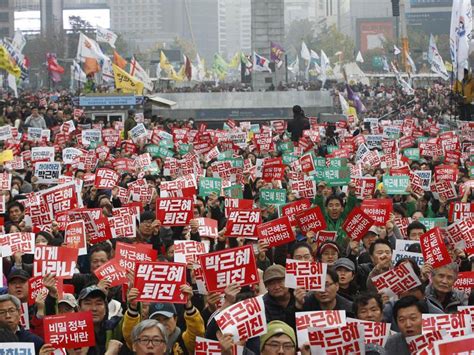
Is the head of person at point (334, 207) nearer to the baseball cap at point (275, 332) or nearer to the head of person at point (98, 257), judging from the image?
the head of person at point (98, 257)

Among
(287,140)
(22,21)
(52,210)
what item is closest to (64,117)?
(287,140)

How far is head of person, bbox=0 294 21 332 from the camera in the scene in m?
8.12

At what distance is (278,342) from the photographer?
7281 millimetres

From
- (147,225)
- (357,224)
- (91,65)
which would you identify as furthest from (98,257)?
(91,65)

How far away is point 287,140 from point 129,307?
18.8m

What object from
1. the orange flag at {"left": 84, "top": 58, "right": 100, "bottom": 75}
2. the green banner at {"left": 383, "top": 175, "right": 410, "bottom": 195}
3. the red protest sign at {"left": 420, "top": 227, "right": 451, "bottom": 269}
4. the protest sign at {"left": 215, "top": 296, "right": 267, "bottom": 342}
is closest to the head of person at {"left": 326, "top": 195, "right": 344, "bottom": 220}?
the green banner at {"left": 383, "top": 175, "right": 410, "bottom": 195}

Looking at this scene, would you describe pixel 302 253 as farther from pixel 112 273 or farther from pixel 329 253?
pixel 112 273

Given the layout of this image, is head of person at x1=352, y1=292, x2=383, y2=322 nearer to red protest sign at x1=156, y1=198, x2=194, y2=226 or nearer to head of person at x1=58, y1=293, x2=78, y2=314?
head of person at x1=58, y1=293, x2=78, y2=314

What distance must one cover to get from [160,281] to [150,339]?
1.34 m

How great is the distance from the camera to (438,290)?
31.7 feet

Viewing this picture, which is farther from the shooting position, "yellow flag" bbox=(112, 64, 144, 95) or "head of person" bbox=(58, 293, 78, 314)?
"yellow flag" bbox=(112, 64, 144, 95)

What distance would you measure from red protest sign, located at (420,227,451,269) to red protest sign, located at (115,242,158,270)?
208 cm

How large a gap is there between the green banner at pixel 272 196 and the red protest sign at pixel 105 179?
2.46m

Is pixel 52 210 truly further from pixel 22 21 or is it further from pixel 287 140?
pixel 22 21
